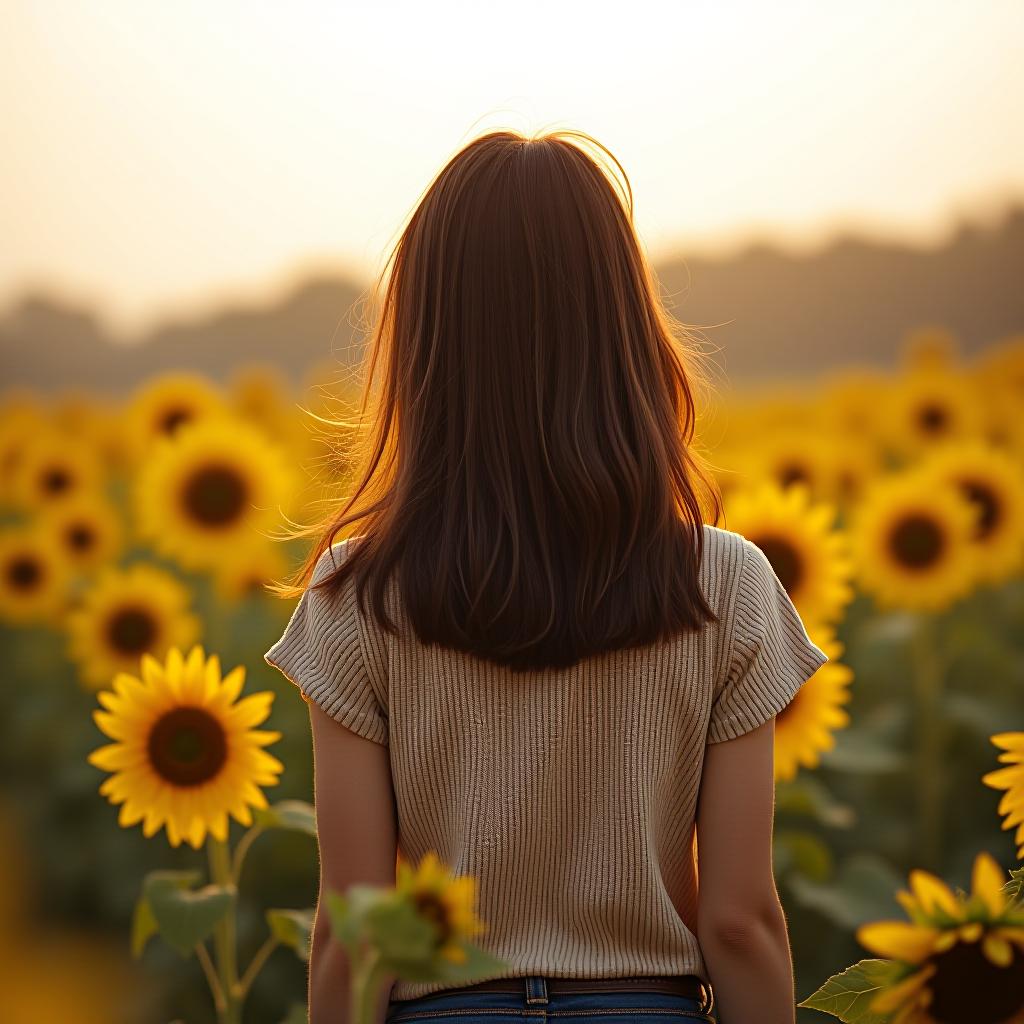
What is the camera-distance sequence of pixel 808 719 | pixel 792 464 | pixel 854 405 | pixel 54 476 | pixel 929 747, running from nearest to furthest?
pixel 808 719 < pixel 929 747 < pixel 792 464 < pixel 54 476 < pixel 854 405

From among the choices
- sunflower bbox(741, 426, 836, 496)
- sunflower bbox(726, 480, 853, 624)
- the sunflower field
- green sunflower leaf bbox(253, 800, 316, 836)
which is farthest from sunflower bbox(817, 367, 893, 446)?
green sunflower leaf bbox(253, 800, 316, 836)

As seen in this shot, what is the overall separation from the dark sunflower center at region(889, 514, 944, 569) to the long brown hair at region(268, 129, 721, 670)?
1.89 m

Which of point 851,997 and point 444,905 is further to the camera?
point 851,997

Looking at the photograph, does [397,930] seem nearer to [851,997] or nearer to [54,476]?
[851,997]

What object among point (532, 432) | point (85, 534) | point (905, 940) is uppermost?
point (532, 432)

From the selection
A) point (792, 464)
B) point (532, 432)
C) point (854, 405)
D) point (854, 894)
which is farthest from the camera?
point (854, 405)

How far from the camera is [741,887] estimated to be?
1252mm

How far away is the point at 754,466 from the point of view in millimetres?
3369

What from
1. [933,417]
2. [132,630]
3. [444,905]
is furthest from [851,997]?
[933,417]

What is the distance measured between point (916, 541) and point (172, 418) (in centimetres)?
191

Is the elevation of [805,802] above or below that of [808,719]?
below

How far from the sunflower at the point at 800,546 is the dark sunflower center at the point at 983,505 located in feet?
2.86

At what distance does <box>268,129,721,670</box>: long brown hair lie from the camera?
1184 millimetres

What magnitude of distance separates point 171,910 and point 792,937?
152 centimetres
